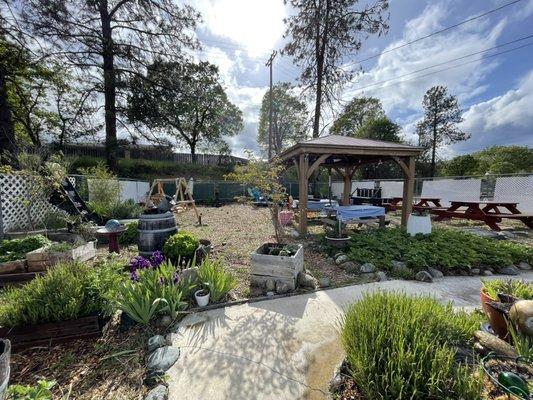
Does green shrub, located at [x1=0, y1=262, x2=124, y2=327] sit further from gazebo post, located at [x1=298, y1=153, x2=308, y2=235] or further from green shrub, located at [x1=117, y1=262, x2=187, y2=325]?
gazebo post, located at [x1=298, y1=153, x2=308, y2=235]

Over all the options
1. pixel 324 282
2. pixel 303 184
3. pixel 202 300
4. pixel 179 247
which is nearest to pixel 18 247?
pixel 179 247

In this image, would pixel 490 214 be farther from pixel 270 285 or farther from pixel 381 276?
pixel 270 285

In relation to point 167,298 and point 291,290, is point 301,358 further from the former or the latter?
point 167,298

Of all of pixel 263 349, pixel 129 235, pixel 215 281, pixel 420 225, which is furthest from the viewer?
pixel 129 235

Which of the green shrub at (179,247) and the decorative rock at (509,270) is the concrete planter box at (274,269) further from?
the decorative rock at (509,270)

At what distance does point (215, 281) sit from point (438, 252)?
12.6 ft

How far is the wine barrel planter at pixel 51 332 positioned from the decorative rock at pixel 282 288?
6.36 ft

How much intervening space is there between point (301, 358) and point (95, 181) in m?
7.97

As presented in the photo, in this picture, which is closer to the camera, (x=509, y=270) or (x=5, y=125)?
(x=509, y=270)

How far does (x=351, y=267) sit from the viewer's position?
3.91 metres

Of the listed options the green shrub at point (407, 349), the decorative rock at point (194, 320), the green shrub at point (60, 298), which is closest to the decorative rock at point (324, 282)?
the green shrub at point (407, 349)

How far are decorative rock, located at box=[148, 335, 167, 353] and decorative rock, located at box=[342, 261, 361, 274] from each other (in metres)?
2.89

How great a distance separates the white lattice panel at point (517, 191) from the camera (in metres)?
8.30

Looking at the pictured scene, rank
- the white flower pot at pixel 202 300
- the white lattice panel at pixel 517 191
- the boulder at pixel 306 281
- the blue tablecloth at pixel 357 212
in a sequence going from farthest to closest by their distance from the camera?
the white lattice panel at pixel 517 191, the blue tablecloth at pixel 357 212, the boulder at pixel 306 281, the white flower pot at pixel 202 300
